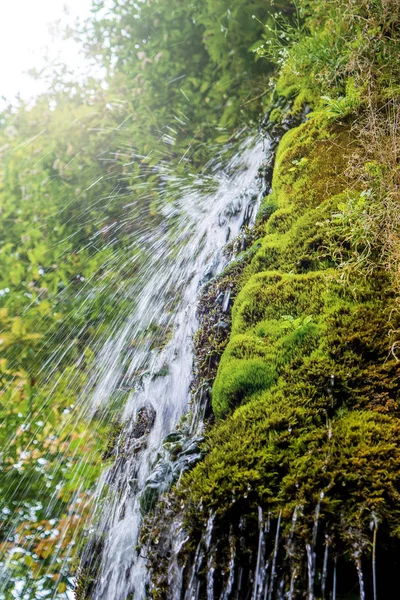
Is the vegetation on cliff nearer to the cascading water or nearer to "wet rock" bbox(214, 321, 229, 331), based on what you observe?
"wet rock" bbox(214, 321, 229, 331)

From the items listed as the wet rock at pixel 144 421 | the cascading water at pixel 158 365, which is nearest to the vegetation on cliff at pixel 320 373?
the cascading water at pixel 158 365

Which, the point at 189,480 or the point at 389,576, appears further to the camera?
the point at 189,480

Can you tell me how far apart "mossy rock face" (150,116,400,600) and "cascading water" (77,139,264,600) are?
24cm

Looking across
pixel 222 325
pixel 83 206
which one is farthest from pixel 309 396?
pixel 83 206

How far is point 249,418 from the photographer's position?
2.22m

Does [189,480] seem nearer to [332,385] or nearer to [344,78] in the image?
[332,385]

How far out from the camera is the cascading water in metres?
2.65

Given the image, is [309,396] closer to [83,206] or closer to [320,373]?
[320,373]

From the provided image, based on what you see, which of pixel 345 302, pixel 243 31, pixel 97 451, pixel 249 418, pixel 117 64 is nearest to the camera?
pixel 249 418

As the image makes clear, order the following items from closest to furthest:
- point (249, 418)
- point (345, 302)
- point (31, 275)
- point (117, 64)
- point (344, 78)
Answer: point (249, 418), point (345, 302), point (344, 78), point (31, 275), point (117, 64)

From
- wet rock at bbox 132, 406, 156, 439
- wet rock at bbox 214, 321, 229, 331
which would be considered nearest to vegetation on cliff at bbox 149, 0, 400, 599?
wet rock at bbox 214, 321, 229, 331

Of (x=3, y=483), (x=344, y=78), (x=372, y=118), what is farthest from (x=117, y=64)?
(x=3, y=483)

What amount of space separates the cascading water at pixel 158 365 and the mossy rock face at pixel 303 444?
0.24 m

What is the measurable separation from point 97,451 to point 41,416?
1.21 meters
